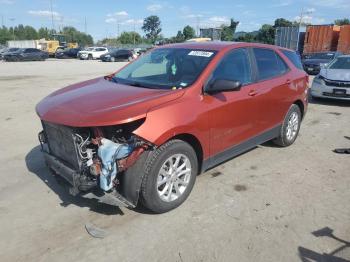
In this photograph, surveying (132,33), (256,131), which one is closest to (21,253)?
(256,131)

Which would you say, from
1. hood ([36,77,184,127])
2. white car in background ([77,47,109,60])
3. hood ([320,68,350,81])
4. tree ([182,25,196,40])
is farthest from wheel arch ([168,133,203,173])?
tree ([182,25,196,40])

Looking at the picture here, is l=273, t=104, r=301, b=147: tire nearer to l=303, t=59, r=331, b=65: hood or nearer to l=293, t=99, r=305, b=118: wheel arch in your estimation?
l=293, t=99, r=305, b=118: wheel arch

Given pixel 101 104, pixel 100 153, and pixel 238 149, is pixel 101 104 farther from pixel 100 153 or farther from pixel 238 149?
pixel 238 149

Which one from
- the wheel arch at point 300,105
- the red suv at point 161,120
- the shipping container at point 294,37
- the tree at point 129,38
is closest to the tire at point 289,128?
the wheel arch at point 300,105

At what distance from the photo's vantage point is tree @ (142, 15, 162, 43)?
144625mm

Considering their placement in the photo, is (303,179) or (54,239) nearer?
(54,239)

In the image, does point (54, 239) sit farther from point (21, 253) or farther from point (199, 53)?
point (199, 53)

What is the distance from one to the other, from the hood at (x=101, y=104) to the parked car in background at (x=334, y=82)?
780 centimetres

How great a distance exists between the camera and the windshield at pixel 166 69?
4.35m

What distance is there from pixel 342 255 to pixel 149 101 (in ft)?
7.56

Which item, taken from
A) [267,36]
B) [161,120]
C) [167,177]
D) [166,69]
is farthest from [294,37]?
[161,120]

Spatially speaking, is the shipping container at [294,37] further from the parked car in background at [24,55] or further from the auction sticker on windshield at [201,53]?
the auction sticker on windshield at [201,53]

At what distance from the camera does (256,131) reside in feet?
17.1

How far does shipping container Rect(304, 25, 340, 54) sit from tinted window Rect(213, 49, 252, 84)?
34.3m
